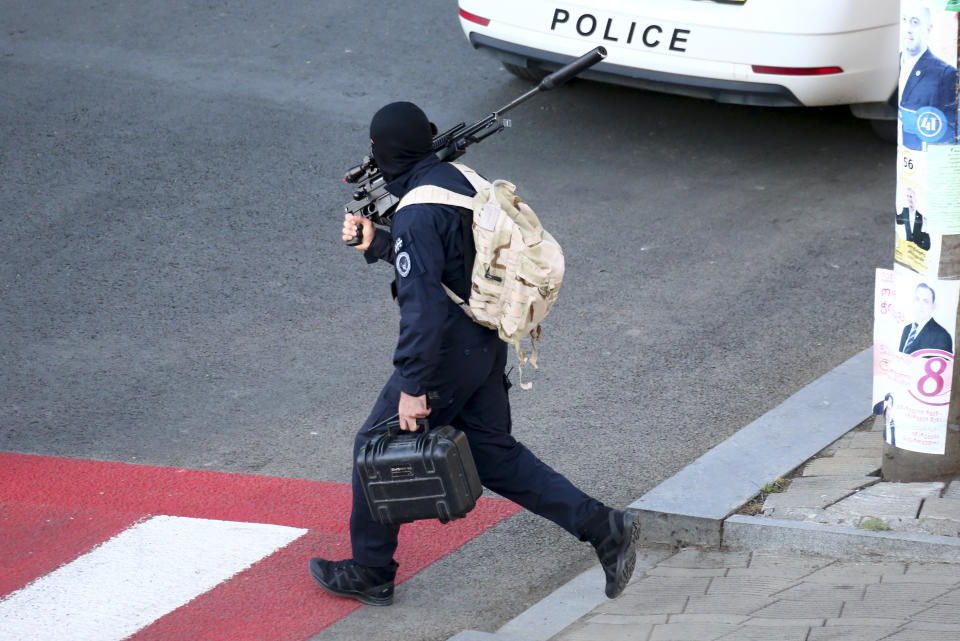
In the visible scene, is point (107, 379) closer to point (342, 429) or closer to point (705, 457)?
point (342, 429)

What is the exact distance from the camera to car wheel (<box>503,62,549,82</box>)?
31.8 feet

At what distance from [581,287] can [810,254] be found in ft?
4.52

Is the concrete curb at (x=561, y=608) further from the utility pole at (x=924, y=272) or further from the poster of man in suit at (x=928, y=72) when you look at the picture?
the poster of man in suit at (x=928, y=72)

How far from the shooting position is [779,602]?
445 centimetres

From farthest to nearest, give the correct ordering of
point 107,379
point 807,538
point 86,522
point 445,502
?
point 107,379 → point 86,522 → point 807,538 → point 445,502

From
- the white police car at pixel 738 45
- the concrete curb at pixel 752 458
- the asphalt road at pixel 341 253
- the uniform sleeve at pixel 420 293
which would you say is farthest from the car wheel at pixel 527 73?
the uniform sleeve at pixel 420 293

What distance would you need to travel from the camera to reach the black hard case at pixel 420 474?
439cm

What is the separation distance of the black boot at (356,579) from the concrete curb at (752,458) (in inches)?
38.6

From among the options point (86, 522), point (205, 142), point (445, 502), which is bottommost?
point (86, 522)

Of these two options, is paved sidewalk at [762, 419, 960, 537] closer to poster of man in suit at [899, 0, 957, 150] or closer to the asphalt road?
the asphalt road

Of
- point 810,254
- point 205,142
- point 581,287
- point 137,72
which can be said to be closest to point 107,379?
point 581,287

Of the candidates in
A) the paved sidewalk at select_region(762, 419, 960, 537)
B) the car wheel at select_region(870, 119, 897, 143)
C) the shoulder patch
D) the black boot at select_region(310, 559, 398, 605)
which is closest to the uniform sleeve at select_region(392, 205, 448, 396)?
the shoulder patch

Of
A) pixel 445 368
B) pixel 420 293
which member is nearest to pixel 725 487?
pixel 445 368

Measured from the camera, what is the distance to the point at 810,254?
7621 mm
